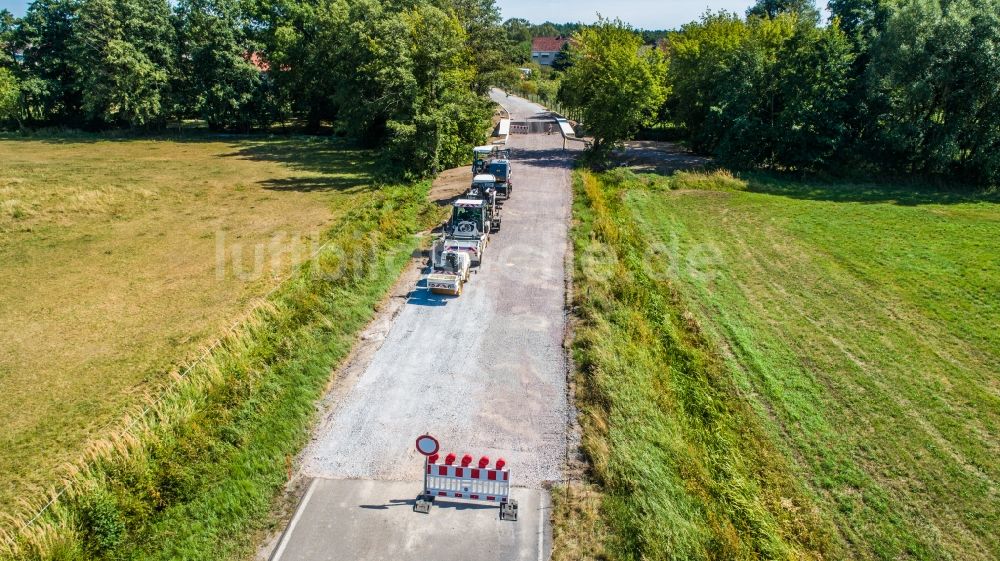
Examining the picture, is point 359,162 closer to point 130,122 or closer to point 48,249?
point 48,249

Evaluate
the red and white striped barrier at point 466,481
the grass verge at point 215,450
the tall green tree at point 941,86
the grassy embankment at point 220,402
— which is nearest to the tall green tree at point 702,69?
the tall green tree at point 941,86

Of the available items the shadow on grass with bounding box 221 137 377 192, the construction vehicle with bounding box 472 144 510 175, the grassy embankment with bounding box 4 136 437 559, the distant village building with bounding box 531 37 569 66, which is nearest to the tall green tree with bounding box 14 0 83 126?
the shadow on grass with bounding box 221 137 377 192

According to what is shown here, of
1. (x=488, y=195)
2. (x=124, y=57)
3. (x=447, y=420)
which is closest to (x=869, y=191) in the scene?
(x=488, y=195)

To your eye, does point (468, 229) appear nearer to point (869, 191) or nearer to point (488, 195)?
point (488, 195)

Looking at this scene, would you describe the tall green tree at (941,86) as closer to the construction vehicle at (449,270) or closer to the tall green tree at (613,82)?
the tall green tree at (613,82)

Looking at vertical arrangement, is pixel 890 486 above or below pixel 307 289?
below

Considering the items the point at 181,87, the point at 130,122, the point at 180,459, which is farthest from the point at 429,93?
the point at 130,122

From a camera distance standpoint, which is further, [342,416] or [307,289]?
[307,289]
